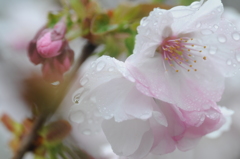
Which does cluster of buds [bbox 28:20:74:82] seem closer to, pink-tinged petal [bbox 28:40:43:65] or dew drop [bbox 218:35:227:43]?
pink-tinged petal [bbox 28:40:43:65]

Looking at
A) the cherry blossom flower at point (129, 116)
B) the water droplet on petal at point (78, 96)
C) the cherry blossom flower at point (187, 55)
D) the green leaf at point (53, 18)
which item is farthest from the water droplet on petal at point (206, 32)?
the green leaf at point (53, 18)

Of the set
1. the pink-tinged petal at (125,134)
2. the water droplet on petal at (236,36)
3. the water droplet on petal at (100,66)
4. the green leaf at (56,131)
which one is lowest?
the green leaf at (56,131)

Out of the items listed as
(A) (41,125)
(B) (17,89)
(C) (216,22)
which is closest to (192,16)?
(C) (216,22)

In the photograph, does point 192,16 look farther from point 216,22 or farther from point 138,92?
point 138,92

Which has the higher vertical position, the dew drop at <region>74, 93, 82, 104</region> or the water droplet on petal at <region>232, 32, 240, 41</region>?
the dew drop at <region>74, 93, 82, 104</region>

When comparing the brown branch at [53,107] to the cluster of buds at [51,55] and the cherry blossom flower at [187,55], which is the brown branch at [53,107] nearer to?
the cluster of buds at [51,55]

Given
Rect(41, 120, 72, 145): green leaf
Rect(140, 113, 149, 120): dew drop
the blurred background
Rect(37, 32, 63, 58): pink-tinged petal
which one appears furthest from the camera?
the blurred background

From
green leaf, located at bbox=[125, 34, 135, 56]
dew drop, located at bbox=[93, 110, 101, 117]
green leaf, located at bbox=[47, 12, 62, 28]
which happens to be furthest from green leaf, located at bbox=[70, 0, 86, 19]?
dew drop, located at bbox=[93, 110, 101, 117]
